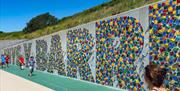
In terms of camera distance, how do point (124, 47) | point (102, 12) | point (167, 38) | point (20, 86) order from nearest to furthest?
point (167, 38), point (124, 47), point (20, 86), point (102, 12)

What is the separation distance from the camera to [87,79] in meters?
15.7

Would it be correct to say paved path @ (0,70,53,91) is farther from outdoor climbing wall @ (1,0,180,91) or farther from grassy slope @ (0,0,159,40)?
grassy slope @ (0,0,159,40)

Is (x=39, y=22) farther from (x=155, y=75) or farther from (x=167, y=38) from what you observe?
(x=155, y=75)

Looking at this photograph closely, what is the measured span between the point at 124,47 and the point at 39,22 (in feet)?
247

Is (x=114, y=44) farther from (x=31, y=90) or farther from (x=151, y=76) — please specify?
(x=151, y=76)

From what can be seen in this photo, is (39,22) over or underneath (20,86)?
over

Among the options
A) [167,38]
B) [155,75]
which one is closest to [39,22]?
[167,38]

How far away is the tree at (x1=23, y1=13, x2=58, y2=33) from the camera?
82.8m

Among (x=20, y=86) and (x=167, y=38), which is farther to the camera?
(x=20, y=86)

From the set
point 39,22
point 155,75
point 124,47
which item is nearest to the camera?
point 155,75

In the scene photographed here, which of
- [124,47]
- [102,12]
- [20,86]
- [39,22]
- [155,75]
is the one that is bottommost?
[20,86]

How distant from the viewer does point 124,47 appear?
12.0 metres

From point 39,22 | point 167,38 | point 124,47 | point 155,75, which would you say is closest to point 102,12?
point 124,47

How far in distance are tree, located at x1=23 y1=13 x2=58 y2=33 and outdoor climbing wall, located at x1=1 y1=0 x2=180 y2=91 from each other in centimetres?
6413
